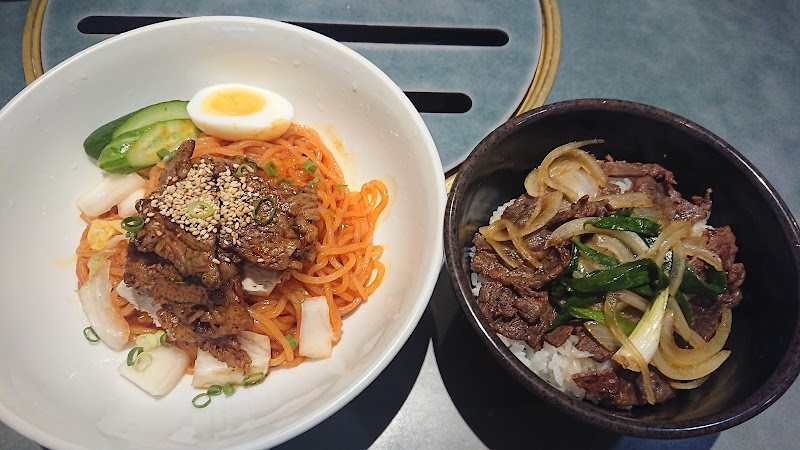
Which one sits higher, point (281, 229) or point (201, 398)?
point (281, 229)

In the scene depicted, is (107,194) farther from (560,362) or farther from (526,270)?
(560,362)

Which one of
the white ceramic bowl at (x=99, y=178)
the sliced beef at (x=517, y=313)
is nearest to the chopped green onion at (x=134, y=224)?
the white ceramic bowl at (x=99, y=178)

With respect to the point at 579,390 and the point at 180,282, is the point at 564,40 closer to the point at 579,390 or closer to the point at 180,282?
the point at 579,390

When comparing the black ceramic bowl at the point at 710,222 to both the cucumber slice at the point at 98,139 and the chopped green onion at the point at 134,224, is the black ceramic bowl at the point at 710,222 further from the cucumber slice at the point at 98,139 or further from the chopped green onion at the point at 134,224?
the cucumber slice at the point at 98,139

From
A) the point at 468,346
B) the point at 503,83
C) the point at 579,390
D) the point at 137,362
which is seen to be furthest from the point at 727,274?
the point at 137,362

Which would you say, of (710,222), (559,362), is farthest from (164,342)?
(710,222)

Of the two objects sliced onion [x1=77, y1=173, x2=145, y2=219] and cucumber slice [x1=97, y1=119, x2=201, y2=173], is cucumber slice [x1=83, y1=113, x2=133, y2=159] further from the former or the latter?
sliced onion [x1=77, y1=173, x2=145, y2=219]

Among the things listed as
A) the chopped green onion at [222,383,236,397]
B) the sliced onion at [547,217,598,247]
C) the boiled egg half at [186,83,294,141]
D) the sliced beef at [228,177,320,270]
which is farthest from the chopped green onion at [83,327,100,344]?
the sliced onion at [547,217,598,247]
